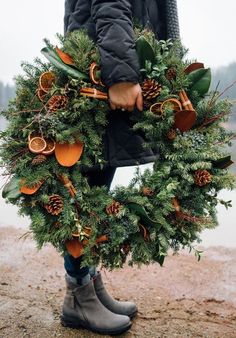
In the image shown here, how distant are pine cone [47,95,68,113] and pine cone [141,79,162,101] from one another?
0.34 m

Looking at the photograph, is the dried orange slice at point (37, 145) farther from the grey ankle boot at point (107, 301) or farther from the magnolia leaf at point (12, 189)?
the grey ankle boot at point (107, 301)

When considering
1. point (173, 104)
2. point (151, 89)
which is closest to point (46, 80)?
point (151, 89)

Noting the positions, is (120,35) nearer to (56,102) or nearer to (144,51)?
(144,51)

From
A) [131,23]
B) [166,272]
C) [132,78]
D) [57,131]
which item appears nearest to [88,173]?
[57,131]

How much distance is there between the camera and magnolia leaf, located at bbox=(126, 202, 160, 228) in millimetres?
1849

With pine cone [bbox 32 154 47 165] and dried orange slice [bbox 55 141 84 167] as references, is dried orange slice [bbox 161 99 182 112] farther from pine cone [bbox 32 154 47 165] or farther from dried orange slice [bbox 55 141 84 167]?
pine cone [bbox 32 154 47 165]

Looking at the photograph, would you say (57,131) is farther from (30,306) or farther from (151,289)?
(151,289)

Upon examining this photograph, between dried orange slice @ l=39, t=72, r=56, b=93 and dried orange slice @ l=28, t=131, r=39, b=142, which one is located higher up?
dried orange slice @ l=39, t=72, r=56, b=93

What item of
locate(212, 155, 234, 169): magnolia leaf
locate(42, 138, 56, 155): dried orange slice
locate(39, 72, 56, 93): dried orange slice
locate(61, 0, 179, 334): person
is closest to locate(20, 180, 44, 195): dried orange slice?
locate(42, 138, 56, 155): dried orange slice

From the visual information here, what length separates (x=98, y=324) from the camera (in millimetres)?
2283

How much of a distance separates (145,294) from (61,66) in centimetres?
176

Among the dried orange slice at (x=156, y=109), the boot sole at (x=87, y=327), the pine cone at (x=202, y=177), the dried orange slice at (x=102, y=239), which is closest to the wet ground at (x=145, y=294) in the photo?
the boot sole at (x=87, y=327)

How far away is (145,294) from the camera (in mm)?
3039

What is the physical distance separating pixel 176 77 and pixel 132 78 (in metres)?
0.21
